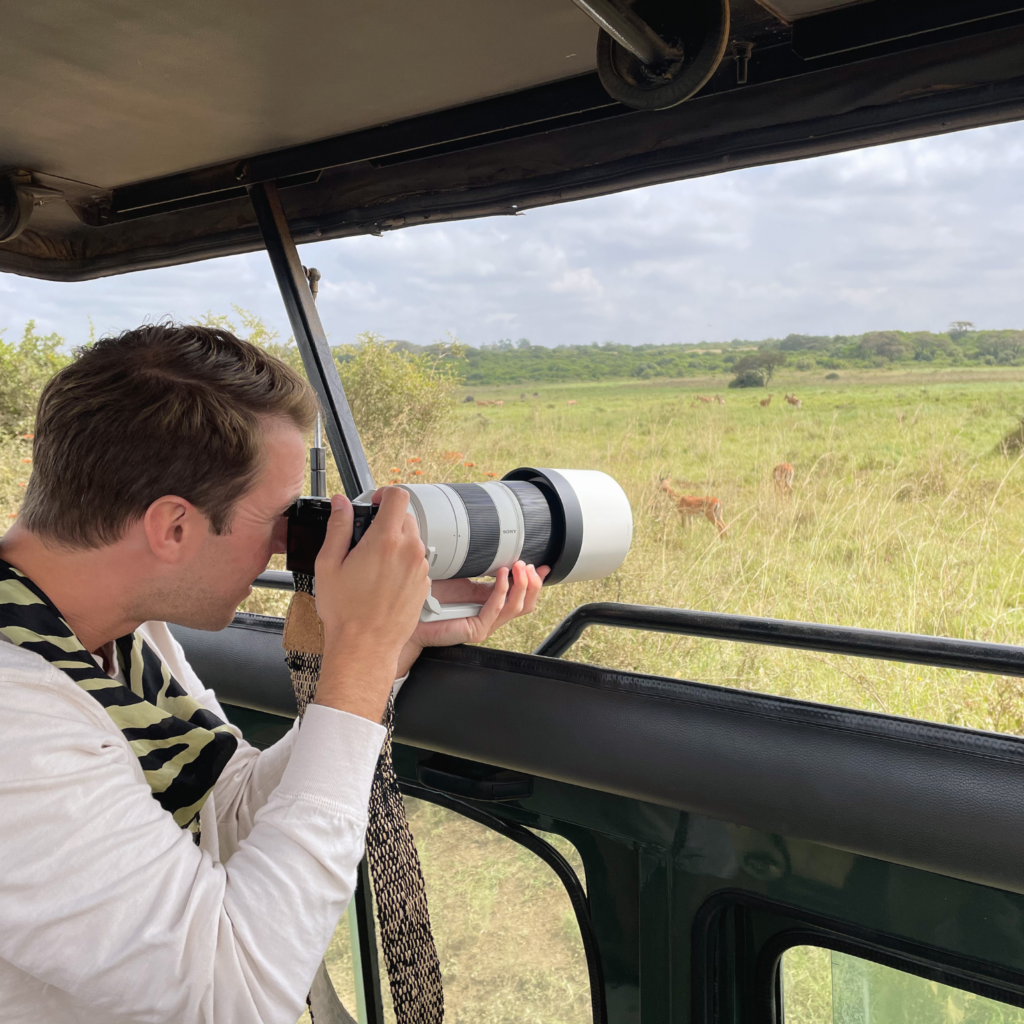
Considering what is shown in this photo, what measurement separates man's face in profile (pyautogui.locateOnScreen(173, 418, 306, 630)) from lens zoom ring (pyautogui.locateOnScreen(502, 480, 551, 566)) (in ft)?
1.05

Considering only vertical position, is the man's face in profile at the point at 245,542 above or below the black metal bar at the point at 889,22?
below

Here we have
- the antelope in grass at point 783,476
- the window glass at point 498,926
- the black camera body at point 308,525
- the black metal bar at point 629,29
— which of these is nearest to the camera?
the black metal bar at point 629,29

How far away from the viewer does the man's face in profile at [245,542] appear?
109 centimetres

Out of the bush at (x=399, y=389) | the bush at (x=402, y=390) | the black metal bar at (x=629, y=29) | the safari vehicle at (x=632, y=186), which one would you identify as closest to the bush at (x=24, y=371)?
the bush at (x=399, y=389)

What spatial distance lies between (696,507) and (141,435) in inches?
53.6

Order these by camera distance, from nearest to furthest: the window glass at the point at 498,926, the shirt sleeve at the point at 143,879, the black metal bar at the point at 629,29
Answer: the shirt sleeve at the point at 143,879 < the black metal bar at the point at 629,29 < the window glass at the point at 498,926

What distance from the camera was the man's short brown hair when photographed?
1.02m

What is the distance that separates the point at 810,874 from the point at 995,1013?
250 mm

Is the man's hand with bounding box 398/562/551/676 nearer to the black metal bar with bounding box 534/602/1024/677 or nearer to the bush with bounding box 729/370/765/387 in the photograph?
the black metal bar with bounding box 534/602/1024/677

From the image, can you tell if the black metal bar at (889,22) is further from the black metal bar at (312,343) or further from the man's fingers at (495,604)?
the black metal bar at (312,343)

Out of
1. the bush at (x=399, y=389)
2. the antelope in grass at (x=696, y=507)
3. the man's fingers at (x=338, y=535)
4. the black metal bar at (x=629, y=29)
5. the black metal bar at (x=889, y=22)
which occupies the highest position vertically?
the black metal bar at (x=889, y=22)

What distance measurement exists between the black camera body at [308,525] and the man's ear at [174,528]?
0.42ft

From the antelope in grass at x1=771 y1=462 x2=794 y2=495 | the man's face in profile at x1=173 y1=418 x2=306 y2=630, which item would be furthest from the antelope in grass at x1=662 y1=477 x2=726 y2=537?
the man's face in profile at x1=173 y1=418 x2=306 y2=630

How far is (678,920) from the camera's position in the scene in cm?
126
